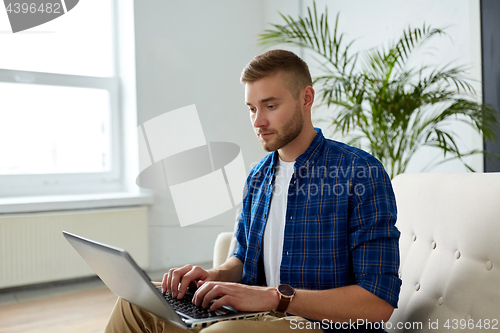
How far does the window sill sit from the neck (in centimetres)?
240

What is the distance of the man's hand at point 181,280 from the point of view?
1.16 m

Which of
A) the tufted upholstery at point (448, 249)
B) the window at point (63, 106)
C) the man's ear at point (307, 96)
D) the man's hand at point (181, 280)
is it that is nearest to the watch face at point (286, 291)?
the man's hand at point (181, 280)

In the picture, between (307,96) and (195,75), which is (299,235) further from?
(195,75)

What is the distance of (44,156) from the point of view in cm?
363

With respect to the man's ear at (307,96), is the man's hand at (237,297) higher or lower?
lower

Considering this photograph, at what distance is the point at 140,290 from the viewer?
0.92 metres

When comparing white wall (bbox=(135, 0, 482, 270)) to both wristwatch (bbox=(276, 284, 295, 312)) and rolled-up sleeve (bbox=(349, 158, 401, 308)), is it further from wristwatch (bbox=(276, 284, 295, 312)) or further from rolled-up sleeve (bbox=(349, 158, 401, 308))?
wristwatch (bbox=(276, 284, 295, 312))

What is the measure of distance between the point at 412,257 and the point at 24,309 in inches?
99.9

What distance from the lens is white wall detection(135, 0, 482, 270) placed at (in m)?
3.44

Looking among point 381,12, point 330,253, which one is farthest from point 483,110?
point 330,253

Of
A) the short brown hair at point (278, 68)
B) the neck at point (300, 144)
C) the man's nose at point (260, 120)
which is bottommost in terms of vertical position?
the neck at point (300, 144)

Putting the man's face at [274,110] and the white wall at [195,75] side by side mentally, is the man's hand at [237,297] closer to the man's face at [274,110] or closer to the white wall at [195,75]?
the man's face at [274,110]

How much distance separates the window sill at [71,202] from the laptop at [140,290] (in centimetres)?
231

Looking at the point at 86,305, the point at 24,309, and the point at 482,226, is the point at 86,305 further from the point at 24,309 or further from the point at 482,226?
the point at 482,226
